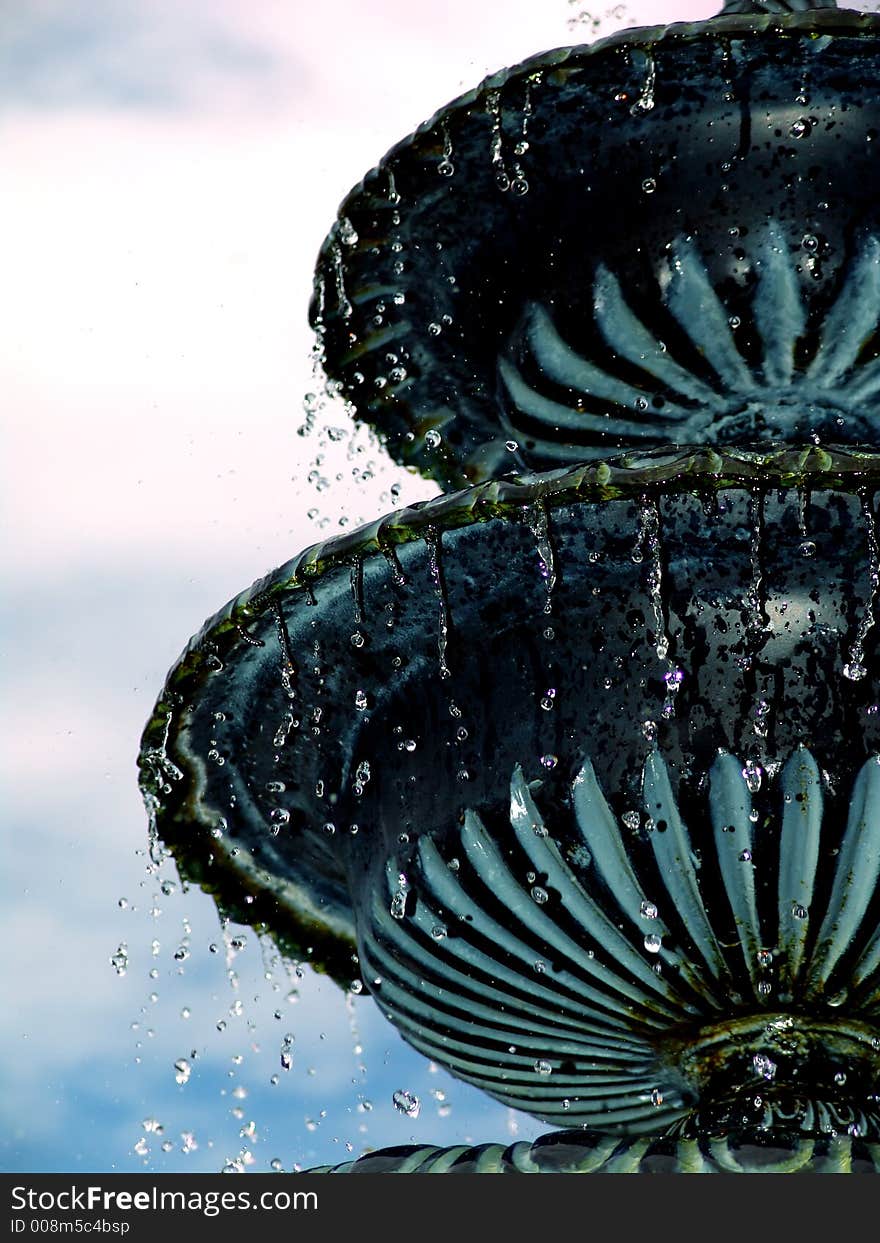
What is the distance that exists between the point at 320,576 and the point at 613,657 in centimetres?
68

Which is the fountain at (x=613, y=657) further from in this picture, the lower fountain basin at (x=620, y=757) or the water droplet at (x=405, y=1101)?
the water droplet at (x=405, y=1101)

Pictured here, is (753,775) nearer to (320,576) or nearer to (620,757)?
(620,757)

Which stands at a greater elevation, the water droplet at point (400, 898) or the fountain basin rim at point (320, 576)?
the fountain basin rim at point (320, 576)

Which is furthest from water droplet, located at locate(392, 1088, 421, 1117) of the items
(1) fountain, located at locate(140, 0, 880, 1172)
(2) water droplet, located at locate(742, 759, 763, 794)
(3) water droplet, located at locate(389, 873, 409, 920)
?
(2) water droplet, located at locate(742, 759, 763, 794)

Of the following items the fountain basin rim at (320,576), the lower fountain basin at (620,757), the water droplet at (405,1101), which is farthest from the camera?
the water droplet at (405,1101)

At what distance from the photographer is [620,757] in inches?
157

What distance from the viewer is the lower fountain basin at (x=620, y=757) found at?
152 inches

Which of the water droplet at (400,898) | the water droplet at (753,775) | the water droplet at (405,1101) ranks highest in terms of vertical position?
the water droplet at (753,775)

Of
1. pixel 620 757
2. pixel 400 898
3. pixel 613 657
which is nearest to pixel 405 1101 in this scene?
pixel 400 898

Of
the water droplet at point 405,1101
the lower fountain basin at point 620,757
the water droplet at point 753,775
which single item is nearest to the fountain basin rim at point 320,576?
the lower fountain basin at point 620,757

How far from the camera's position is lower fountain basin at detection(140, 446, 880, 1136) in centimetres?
385

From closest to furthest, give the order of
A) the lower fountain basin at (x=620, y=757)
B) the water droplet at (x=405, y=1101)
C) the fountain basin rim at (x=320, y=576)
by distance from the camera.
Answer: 1. the fountain basin rim at (x=320, y=576)
2. the lower fountain basin at (x=620, y=757)
3. the water droplet at (x=405, y=1101)

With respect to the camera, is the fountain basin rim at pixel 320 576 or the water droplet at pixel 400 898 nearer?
the fountain basin rim at pixel 320 576

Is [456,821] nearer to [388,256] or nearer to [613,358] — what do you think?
[613,358]
